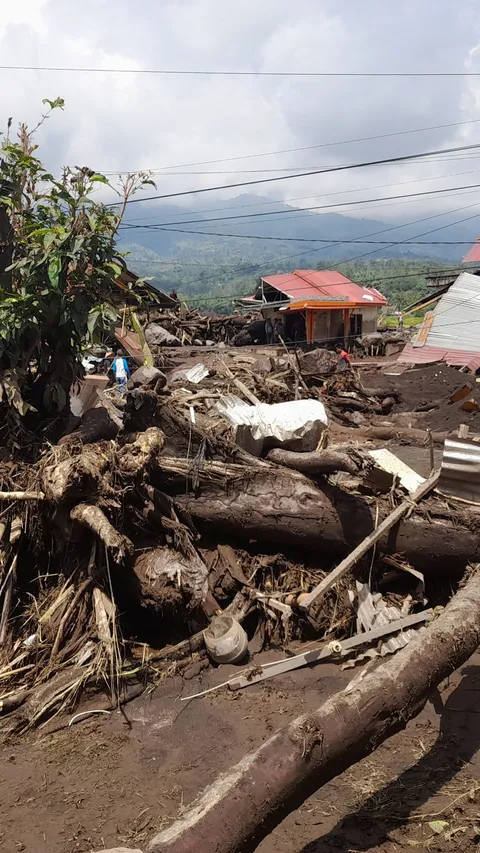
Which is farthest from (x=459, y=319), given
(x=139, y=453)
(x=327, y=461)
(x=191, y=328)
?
(x=139, y=453)

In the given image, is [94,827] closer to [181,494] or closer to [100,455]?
[100,455]

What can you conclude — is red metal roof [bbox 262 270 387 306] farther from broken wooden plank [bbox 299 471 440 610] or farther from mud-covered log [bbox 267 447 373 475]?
broken wooden plank [bbox 299 471 440 610]

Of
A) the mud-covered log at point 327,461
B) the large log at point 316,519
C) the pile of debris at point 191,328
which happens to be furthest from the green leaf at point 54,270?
the pile of debris at point 191,328

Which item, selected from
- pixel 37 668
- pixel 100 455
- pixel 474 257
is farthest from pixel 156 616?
pixel 474 257

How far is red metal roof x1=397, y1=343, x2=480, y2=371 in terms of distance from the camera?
22.8 metres

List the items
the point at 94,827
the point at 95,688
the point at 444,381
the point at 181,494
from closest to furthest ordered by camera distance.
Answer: the point at 94,827
the point at 95,688
the point at 181,494
the point at 444,381

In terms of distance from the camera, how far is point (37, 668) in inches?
230

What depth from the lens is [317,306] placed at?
30.2 meters

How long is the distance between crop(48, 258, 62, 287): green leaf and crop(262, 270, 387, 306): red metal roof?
25.9 meters

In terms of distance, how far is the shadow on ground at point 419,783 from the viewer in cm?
378

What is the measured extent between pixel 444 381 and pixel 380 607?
13.7 m

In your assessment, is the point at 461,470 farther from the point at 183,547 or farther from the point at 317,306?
the point at 317,306

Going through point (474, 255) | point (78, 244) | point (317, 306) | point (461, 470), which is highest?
point (474, 255)

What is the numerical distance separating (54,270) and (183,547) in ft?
10.4
